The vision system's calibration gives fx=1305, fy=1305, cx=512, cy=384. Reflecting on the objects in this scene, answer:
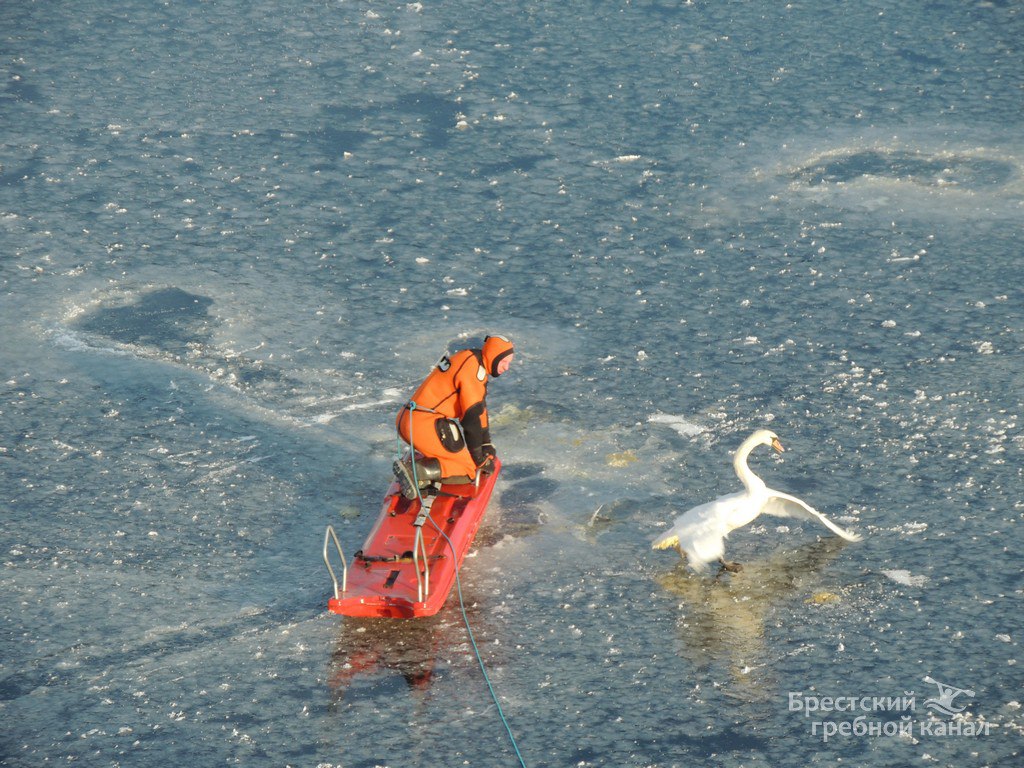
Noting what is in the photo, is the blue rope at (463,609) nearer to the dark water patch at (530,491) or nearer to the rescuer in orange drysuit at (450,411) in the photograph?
the rescuer in orange drysuit at (450,411)

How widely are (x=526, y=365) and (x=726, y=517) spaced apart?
304cm

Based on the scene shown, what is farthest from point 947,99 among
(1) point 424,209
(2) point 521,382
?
(2) point 521,382

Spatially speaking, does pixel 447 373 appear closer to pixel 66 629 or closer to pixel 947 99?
pixel 66 629

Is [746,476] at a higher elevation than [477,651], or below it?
higher

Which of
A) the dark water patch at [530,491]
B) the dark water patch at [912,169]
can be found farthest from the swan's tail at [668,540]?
the dark water patch at [912,169]

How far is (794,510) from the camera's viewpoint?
8.48 meters

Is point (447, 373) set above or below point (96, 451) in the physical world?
above

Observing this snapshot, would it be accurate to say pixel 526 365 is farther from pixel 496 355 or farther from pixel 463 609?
pixel 463 609

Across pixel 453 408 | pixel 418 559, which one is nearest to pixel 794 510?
pixel 453 408

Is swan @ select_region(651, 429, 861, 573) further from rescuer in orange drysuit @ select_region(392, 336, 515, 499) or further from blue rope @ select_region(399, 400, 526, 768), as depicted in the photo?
rescuer in orange drysuit @ select_region(392, 336, 515, 499)

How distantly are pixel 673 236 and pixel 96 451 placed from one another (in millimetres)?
5748

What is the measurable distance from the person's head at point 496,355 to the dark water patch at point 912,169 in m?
5.79

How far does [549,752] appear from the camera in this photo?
704cm

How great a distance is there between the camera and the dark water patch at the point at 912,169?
13.4 meters
